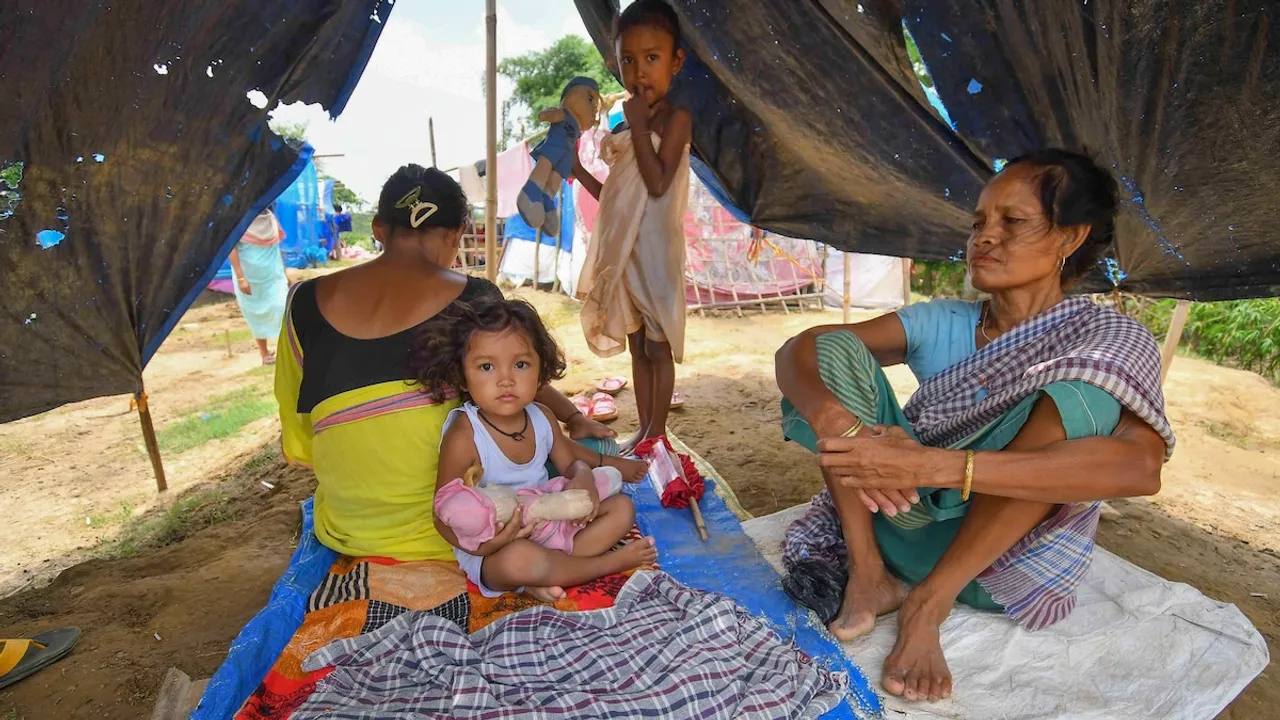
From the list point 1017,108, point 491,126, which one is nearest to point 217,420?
point 491,126

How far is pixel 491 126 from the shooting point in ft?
10.6

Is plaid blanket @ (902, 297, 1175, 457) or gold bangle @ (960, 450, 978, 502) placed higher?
plaid blanket @ (902, 297, 1175, 457)

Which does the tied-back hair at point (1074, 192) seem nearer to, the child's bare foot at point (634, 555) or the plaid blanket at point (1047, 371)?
the plaid blanket at point (1047, 371)

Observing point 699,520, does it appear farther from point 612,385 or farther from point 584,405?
point 612,385

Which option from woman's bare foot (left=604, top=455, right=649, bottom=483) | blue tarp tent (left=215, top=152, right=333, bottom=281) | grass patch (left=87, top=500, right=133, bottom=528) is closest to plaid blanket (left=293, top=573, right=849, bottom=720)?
woman's bare foot (left=604, top=455, right=649, bottom=483)

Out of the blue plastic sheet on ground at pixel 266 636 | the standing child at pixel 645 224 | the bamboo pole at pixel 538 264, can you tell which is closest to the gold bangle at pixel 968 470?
the standing child at pixel 645 224

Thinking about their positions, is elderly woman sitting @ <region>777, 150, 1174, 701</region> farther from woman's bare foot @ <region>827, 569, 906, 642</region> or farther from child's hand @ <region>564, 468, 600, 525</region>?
child's hand @ <region>564, 468, 600, 525</region>

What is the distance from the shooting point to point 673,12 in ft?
8.36

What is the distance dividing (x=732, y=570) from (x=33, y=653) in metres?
1.95

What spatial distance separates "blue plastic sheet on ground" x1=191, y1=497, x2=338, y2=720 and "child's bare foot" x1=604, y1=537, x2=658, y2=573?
32.9 inches

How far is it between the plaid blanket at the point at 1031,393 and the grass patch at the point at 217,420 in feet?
13.1

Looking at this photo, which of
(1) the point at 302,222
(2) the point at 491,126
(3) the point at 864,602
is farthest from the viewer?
(1) the point at 302,222

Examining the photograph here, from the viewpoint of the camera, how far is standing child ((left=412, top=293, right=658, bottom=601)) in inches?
69.1

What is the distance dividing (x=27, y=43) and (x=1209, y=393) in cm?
603
